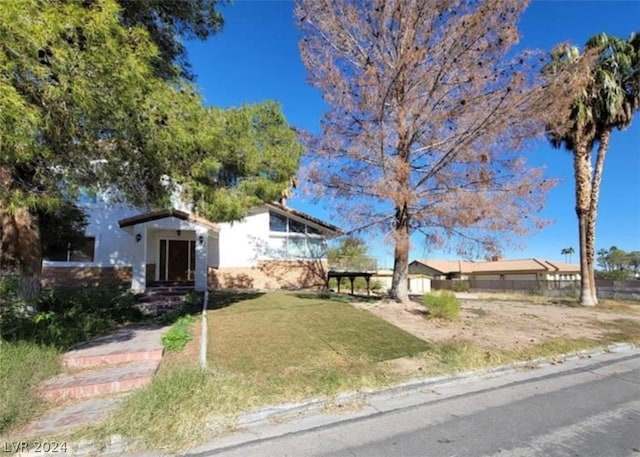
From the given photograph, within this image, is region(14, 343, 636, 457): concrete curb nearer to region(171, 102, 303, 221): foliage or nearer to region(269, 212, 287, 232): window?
region(171, 102, 303, 221): foliage

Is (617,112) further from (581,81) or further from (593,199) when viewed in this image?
(581,81)

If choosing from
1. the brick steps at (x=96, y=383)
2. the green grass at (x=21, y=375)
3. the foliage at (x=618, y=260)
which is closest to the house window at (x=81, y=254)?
the green grass at (x=21, y=375)

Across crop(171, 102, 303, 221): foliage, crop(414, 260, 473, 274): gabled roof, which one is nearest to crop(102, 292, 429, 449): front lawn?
crop(171, 102, 303, 221): foliage

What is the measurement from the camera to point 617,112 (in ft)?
53.7

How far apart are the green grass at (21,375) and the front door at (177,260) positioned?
428 inches

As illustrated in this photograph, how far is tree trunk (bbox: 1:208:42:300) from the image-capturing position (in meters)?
8.20

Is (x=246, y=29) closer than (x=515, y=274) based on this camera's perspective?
Yes

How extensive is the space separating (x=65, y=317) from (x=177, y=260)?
8.61 metres

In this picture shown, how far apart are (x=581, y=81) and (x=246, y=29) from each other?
10.1m

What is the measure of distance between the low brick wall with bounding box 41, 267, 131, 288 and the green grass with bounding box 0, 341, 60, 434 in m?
Result: 10.2

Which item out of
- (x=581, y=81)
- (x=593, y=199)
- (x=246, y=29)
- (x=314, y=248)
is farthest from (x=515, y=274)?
(x=246, y=29)

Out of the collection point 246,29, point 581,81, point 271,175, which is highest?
point 246,29

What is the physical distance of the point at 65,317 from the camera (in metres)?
8.53

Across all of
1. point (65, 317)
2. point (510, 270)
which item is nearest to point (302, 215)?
point (65, 317)
